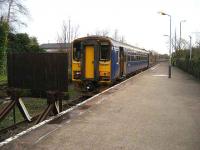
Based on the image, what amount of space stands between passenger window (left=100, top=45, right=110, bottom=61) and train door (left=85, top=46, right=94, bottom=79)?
52 centimetres

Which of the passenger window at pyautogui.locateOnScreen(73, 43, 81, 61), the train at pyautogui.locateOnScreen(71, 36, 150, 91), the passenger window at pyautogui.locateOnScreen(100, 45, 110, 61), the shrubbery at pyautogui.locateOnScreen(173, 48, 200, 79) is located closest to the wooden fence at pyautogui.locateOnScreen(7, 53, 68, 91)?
the train at pyautogui.locateOnScreen(71, 36, 150, 91)

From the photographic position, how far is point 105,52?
57.3 ft

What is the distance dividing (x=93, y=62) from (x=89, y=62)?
250 millimetres

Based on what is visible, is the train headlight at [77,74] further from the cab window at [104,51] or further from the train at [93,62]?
the cab window at [104,51]

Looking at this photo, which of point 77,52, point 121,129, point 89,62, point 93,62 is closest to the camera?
point 121,129

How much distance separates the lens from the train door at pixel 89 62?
1733 centimetres

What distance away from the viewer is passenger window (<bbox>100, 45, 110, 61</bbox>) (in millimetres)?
17380

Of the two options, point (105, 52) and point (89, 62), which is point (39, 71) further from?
point (105, 52)

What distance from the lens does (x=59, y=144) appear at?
6.46 m

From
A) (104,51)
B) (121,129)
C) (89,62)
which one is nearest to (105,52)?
(104,51)

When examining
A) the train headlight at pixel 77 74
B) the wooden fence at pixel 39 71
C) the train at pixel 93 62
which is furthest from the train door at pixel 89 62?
the wooden fence at pixel 39 71

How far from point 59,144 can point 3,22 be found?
25.8 metres

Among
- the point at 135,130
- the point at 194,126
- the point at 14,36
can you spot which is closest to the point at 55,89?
the point at 135,130

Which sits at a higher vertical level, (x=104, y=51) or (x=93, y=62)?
(x=104, y=51)
